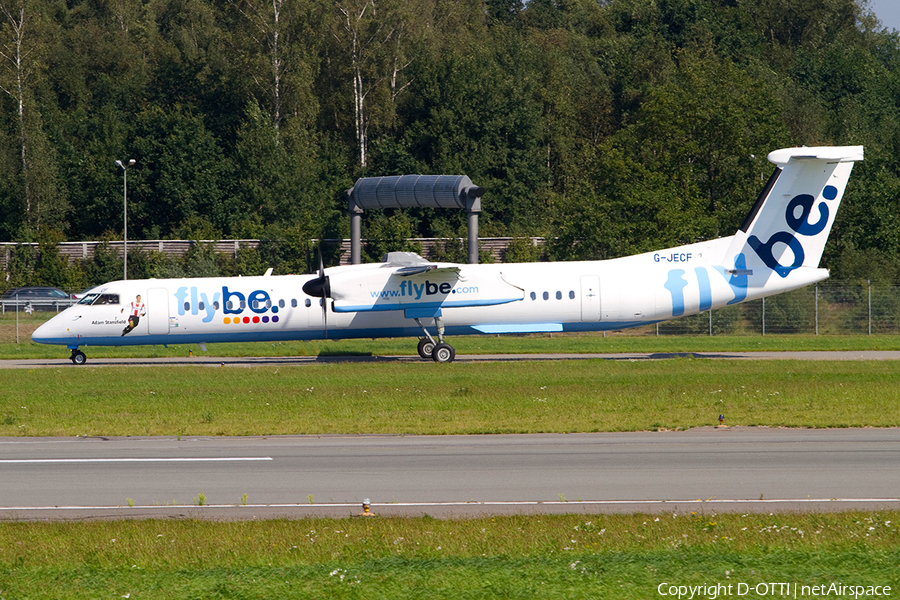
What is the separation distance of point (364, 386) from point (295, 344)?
16.7 metres

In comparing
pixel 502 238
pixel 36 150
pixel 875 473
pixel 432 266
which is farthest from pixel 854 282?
pixel 36 150

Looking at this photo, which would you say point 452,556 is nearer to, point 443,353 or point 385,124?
point 443,353

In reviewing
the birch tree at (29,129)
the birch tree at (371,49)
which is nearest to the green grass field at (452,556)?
the birch tree at (29,129)

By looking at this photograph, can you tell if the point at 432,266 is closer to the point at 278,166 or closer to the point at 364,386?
the point at 364,386

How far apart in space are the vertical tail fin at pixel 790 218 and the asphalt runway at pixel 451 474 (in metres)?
13.9

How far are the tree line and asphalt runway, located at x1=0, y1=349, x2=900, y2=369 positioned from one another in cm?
1839

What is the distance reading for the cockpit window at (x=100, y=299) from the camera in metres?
30.8

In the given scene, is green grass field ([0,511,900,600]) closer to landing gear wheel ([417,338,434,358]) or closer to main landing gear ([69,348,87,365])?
landing gear wheel ([417,338,434,358])

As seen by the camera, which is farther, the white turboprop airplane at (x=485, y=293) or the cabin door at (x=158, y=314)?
the cabin door at (x=158, y=314)

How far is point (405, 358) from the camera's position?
33188mm

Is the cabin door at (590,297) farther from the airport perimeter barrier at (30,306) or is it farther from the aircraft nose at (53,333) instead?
the airport perimeter barrier at (30,306)

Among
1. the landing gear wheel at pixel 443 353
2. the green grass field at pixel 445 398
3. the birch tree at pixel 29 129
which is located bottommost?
the green grass field at pixel 445 398

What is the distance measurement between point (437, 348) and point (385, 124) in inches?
1733

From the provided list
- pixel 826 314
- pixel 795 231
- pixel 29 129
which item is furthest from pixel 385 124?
pixel 795 231
